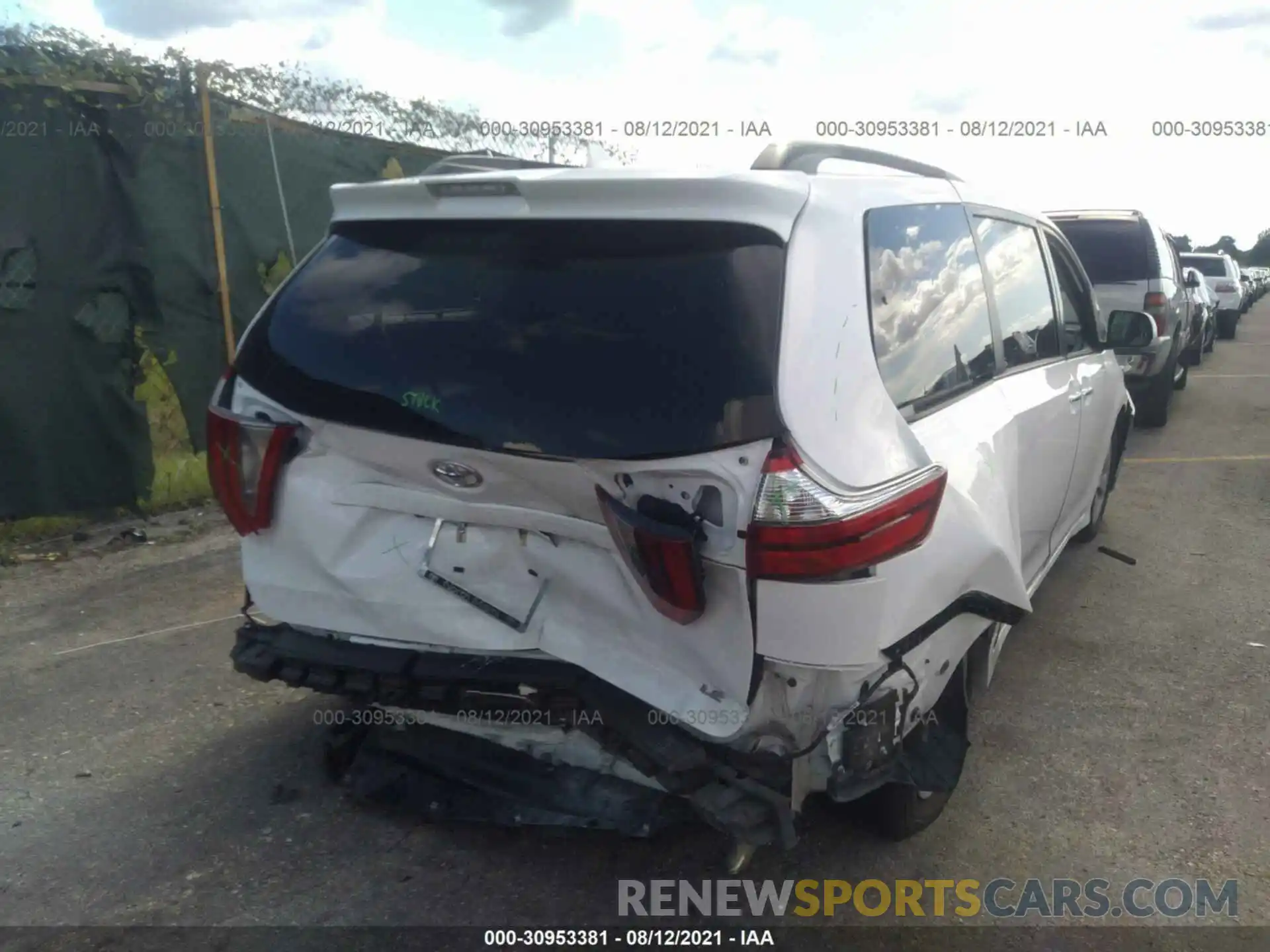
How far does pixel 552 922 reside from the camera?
9.41 feet

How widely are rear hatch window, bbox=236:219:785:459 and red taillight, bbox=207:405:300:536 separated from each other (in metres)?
0.11

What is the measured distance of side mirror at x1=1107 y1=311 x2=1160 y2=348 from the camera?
201 inches

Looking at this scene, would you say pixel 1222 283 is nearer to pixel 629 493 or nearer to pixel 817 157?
pixel 817 157

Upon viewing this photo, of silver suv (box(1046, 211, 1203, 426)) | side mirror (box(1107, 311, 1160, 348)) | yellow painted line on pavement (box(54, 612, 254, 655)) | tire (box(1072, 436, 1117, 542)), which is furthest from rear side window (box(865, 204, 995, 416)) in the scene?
silver suv (box(1046, 211, 1203, 426))

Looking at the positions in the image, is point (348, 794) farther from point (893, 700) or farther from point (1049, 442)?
point (1049, 442)

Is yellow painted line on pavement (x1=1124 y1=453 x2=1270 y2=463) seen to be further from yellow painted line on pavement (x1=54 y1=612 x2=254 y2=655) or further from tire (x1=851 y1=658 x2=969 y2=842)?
yellow painted line on pavement (x1=54 y1=612 x2=254 y2=655)

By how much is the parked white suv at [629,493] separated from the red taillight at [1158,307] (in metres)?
7.16

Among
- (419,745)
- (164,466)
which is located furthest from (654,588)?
(164,466)

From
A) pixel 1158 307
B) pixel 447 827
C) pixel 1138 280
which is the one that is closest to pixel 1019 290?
pixel 447 827

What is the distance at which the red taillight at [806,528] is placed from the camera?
2303 mm

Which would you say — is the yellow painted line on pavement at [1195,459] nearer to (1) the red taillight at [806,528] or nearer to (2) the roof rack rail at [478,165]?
(2) the roof rack rail at [478,165]

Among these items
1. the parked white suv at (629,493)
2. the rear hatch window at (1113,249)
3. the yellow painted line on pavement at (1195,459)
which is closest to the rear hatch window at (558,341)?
the parked white suv at (629,493)

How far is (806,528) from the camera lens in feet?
7.55

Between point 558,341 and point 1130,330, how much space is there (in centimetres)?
363
